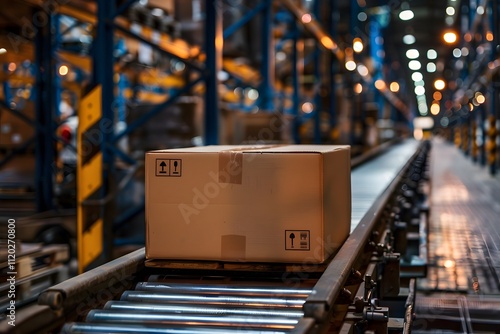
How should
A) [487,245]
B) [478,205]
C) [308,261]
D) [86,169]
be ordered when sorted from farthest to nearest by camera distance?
[478,205] → [487,245] → [86,169] → [308,261]

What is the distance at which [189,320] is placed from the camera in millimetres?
2199

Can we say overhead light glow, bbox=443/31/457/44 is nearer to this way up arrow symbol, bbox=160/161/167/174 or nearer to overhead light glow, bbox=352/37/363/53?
overhead light glow, bbox=352/37/363/53

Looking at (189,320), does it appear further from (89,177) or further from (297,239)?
(89,177)

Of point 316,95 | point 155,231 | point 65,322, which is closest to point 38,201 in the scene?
point 155,231

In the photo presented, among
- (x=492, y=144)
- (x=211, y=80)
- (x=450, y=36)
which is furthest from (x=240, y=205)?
(x=450, y=36)

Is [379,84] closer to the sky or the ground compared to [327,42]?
closer to the sky

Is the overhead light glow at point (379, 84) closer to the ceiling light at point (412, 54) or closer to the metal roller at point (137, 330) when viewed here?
the ceiling light at point (412, 54)

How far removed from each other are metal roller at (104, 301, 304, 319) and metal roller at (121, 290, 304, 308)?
0.11 feet

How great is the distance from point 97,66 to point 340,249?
315 centimetres

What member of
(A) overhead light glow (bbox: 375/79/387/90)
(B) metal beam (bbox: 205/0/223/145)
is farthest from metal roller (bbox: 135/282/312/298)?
(A) overhead light glow (bbox: 375/79/387/90)

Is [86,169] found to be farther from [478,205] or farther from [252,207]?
[478,205]

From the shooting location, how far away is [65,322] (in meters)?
2.15

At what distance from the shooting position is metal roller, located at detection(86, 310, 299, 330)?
216cm

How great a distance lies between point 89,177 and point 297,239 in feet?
9.62
